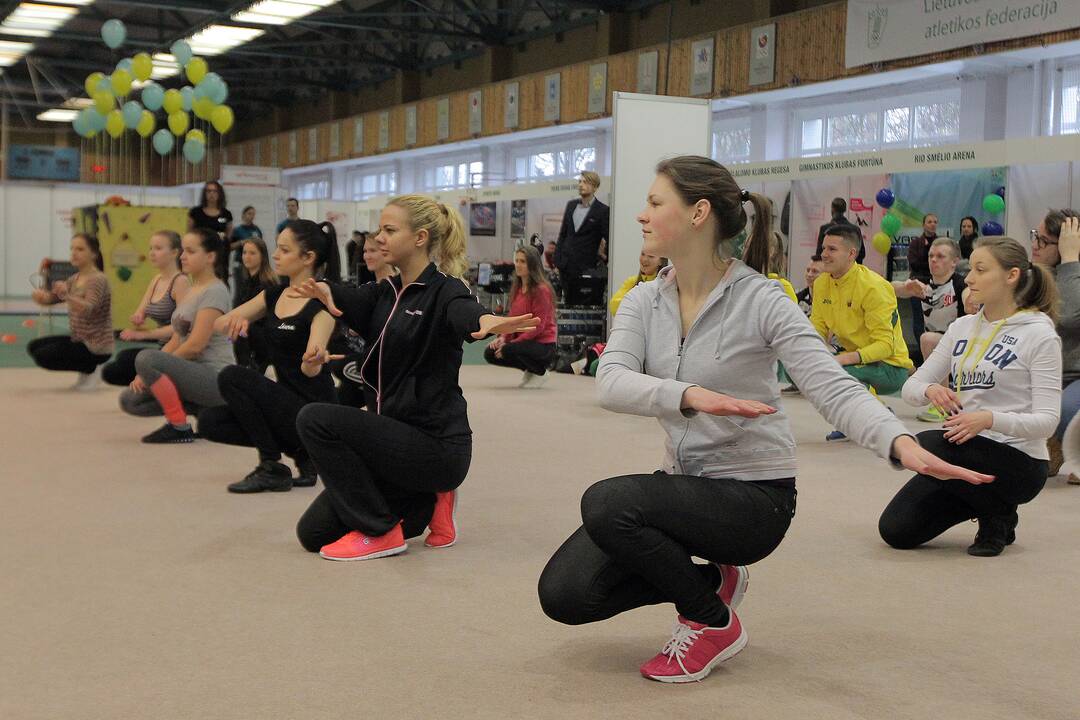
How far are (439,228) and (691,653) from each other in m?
1.83

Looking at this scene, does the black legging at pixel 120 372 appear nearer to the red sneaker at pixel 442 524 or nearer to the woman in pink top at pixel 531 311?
the woman in pink top at pixel 531 311

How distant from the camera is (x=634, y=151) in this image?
10.0 meters

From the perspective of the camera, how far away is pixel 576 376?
34.1 feet

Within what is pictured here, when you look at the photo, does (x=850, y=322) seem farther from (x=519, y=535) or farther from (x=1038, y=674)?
(x=1038, y=674)

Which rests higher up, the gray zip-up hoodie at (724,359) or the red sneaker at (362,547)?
the gray zip-up hoodie at (724,359)

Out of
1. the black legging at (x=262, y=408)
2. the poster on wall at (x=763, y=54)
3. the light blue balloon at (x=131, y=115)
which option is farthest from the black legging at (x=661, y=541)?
the light blue balloon at (x=131, y=115)

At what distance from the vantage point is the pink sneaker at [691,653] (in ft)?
8.61

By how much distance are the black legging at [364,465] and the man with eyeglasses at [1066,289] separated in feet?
10.3

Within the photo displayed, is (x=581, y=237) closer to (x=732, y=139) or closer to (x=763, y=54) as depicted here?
(x=763, y=54)

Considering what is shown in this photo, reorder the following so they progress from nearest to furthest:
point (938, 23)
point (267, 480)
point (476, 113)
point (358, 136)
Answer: point (267, 480)
point (938, 23)
point (476, 113)
point (358, 136)

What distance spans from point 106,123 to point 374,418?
42.5 feet

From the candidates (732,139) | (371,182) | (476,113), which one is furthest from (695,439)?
(371,182)

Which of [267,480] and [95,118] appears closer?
[267,480]

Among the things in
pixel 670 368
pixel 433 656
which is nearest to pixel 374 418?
pixel 433 656
